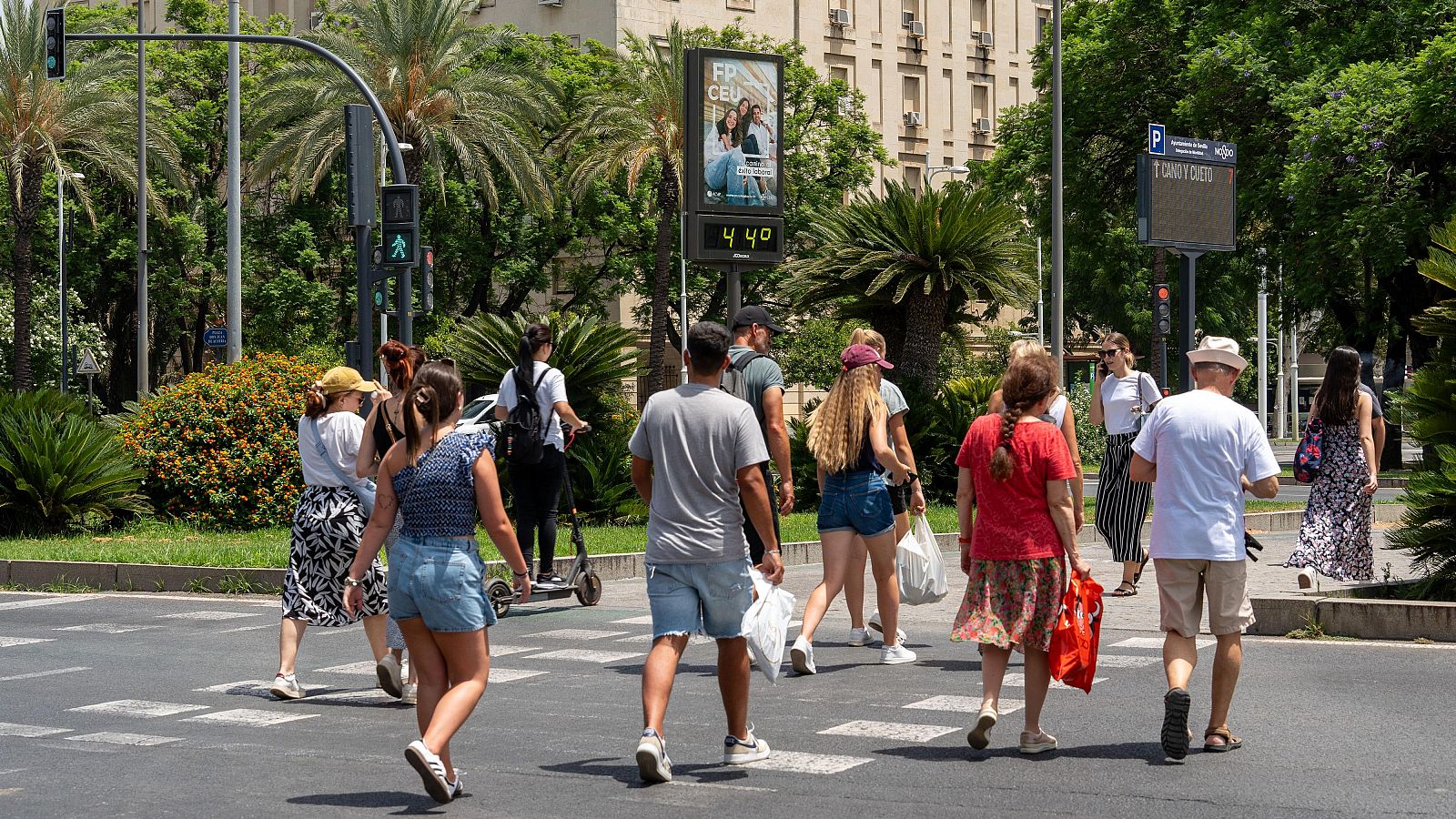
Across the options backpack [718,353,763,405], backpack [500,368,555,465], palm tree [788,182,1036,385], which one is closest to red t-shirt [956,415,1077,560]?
backpack [718,353,763,405]

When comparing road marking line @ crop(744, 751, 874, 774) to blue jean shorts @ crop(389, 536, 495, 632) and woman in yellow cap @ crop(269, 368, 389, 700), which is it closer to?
blue jean shorts @ crop(389, 536, 495, 632)

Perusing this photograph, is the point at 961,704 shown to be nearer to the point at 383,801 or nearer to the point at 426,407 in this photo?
the point at 383,801

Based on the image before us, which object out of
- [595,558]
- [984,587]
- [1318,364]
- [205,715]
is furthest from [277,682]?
[1318,364]

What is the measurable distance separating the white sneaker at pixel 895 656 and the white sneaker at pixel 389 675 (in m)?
2.66

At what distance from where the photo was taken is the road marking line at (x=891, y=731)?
305 inches

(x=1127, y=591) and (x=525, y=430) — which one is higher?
(x=525, y=430)

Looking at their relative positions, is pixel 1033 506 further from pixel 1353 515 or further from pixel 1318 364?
pixel 1318 364

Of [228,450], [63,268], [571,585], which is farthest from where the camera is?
[63,268]

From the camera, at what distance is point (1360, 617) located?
35.2 feet

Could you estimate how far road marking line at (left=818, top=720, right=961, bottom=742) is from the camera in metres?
7.75

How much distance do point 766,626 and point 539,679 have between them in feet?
9.07

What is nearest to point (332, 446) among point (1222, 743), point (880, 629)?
point (880, 629)

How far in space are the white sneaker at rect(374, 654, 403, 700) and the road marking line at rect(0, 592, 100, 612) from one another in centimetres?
596

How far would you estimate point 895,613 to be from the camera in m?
9.96
